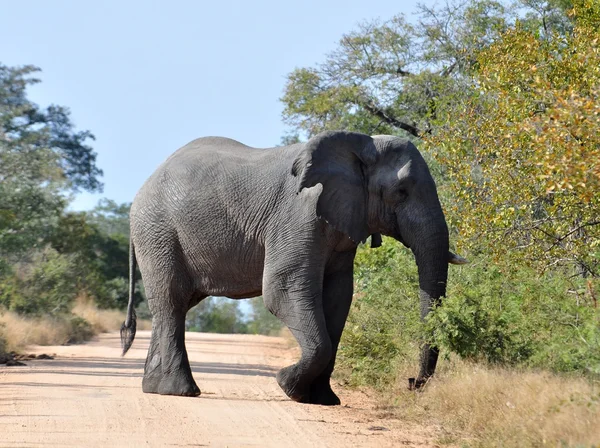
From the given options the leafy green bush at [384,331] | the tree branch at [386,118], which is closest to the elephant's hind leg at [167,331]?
the leafy green bush at [384,331]

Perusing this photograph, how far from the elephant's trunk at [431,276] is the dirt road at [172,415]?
71 centimetres

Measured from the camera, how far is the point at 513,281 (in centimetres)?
1328

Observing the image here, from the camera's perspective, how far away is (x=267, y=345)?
25312mm

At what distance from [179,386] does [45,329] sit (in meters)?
11.6

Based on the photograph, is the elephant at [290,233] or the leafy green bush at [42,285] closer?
the elephant at [290,233]

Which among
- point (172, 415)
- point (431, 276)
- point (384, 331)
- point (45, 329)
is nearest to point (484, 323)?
point (431, 276)

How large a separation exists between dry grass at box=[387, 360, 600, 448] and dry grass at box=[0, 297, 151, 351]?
10022 millimetres

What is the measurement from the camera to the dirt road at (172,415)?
29.5 feet

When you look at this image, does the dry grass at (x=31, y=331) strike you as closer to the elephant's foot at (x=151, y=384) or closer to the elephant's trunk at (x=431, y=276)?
the elephant's foot at (x=151, y=384)

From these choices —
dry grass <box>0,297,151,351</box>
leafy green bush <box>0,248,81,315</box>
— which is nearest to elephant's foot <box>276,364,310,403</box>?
dry grass <box>0,297,151,351</box>

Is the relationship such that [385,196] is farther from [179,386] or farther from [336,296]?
[179,386]

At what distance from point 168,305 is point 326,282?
6.53 feet

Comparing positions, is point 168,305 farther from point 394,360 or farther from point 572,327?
point 572,327

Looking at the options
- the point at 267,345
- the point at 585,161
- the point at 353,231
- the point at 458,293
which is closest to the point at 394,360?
the point at 458,293
